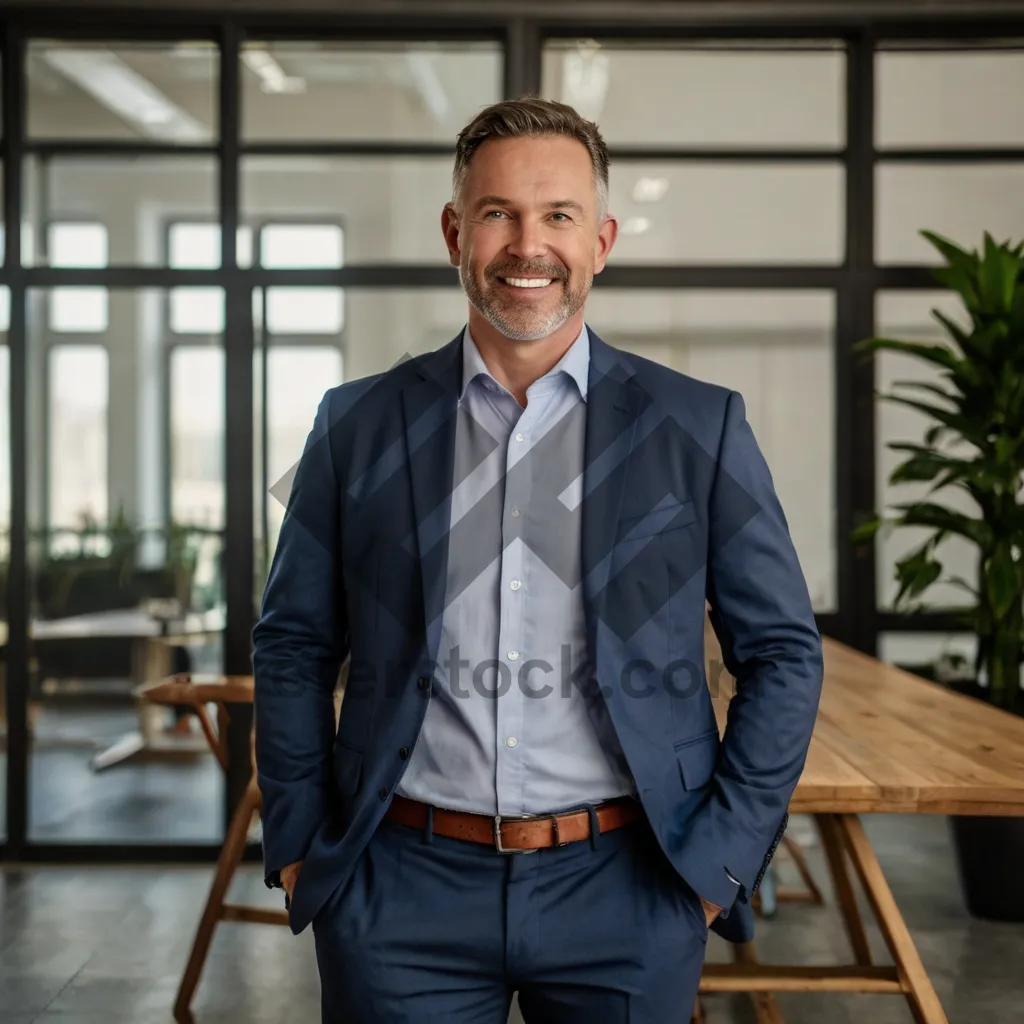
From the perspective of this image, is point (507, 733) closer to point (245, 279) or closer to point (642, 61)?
point (245, 279)

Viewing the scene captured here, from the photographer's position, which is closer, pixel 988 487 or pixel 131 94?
pixel 988 487

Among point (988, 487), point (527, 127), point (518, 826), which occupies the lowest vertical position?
point (518, 826)

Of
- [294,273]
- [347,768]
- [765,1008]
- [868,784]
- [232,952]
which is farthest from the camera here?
[294,273]

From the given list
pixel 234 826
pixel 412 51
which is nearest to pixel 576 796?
pixel 234 826

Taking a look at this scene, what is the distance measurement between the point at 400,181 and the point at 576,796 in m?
3.44

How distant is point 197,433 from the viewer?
14.7 ft

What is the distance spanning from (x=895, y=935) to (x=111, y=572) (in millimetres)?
3187

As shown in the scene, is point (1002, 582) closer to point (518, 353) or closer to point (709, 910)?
point (709, 910)

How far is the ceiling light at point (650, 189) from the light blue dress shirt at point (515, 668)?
10.4 ft

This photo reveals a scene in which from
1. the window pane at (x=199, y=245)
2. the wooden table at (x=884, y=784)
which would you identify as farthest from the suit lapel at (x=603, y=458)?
the window pane at (x=199, y=245)

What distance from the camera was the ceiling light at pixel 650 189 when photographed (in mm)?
4484

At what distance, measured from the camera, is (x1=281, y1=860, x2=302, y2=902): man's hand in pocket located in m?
1.58

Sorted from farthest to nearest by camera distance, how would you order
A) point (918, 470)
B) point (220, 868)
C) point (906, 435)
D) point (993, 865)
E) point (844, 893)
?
point (906, 435) → point (918, 470) → point (993, 865) → point (220, 868) → point (844, 893)

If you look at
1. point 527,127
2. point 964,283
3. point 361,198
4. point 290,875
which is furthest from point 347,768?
point 361,198
